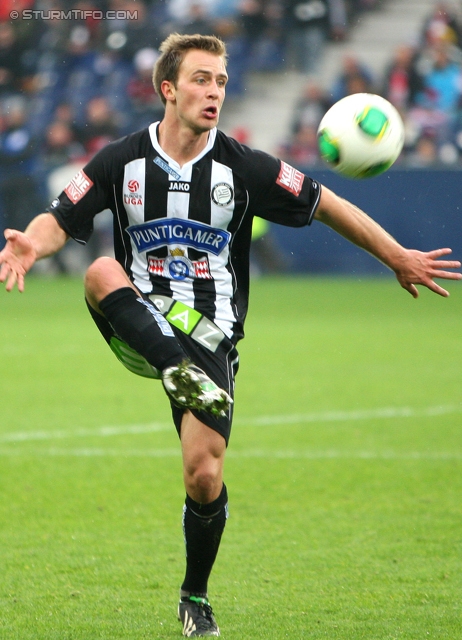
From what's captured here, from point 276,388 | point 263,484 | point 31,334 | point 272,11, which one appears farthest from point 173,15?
point 263,484

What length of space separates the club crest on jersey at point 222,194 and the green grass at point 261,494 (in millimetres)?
1658

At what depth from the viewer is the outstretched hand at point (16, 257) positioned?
4152 millimetres

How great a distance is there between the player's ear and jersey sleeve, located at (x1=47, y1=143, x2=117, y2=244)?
316 millimetres

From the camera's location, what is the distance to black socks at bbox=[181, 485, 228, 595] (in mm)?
4348

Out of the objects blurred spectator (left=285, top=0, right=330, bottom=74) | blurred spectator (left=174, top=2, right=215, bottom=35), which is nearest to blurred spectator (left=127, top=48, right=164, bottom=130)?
blurred spectator (left=174, top=2, right=215, bottom=35)

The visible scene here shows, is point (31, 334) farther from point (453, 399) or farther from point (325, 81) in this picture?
point (325, 81)

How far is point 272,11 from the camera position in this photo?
23.7m

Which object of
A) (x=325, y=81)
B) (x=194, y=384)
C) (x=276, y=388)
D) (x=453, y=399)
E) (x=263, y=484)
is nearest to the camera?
(x=194, y=384)

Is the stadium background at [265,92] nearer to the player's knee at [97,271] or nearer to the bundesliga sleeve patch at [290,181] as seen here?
the bundesliga sleeve patch at [290,181]

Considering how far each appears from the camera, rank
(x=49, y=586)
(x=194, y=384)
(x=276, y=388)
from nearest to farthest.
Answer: (x=194, y=384), (x=49, y=586), (x=276, y=388)

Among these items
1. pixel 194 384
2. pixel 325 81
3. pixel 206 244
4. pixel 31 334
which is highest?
pixel 325 81

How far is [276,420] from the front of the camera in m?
8.85

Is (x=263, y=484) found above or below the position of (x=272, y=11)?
below

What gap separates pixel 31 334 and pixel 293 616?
958 centimetres
